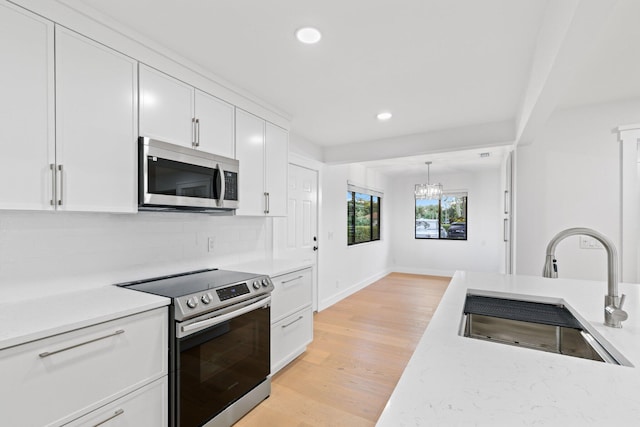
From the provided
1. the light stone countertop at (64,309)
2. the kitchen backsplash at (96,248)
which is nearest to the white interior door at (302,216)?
the kitchen backsplash at (96,248)

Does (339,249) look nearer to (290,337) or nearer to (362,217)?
(362,217)

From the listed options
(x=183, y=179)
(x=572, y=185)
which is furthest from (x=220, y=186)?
(x=572, y=185)

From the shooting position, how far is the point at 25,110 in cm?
142

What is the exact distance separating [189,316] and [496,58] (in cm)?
247

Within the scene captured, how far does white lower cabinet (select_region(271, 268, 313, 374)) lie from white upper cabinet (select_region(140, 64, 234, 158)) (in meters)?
1.18

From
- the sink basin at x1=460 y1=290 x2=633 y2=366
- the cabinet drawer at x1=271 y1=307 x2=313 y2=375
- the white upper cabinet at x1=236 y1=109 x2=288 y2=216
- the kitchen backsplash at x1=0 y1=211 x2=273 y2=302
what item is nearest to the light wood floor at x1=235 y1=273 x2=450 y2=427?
the cabinet drawer at x1=271 y1=307 x2=313 y2=375

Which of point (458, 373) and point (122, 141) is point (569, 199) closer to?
point (458, 373)

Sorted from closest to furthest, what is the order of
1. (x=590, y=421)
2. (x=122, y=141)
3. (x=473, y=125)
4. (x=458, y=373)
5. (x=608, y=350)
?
(x=590, y=421) → (x=458, y=373) → (x=608, y=350) → (x=122, y=141) → (x=473, y=125)

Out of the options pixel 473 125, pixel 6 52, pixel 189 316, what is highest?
pixel 473 125

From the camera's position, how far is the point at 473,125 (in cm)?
339

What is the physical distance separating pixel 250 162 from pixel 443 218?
5.58 m

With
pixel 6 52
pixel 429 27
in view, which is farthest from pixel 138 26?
pixel 429 27

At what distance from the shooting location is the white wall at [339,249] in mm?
4547

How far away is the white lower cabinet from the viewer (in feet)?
8.22
